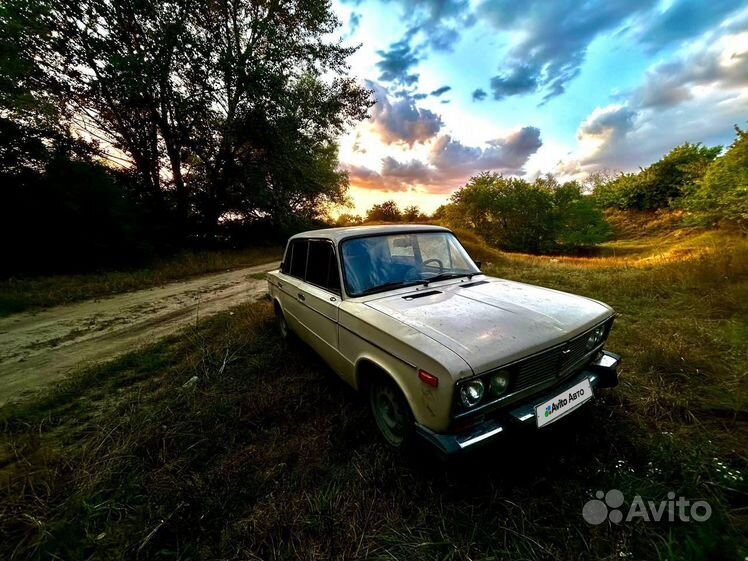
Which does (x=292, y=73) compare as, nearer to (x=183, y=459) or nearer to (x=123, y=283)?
(x=123, y=283)

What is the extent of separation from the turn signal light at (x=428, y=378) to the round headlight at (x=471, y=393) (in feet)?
0.48

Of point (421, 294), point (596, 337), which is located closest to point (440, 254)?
point (421, 294)

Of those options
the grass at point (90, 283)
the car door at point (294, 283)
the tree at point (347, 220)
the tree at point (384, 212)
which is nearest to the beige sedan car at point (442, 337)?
the car door at point (294, 283)

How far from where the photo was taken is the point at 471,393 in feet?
5.51

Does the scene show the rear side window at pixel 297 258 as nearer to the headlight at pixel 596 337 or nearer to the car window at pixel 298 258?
the car window at pixel 298 258

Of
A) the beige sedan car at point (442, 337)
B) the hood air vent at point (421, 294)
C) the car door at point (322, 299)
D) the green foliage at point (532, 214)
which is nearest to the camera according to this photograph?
the beige sedan car at point (442, 337)

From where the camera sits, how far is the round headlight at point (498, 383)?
1.73 m

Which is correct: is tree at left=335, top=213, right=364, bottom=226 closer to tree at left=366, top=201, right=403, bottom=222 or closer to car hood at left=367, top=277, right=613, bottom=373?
tree at left=366, top=201, right=403, bottom=222

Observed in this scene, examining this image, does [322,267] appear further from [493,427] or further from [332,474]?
[493,427]

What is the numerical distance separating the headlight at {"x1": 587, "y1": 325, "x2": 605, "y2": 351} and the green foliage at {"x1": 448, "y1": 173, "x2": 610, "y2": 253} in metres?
31.5

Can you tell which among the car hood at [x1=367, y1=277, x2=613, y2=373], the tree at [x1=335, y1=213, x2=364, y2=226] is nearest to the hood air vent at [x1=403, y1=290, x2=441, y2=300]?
the car hood at [x1=367, y1=277, x2=613, y2=373]

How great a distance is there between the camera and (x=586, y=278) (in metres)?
8.22

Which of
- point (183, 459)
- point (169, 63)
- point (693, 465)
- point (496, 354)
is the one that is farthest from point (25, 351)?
point (169, 63)

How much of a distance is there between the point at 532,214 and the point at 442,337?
111 ft
